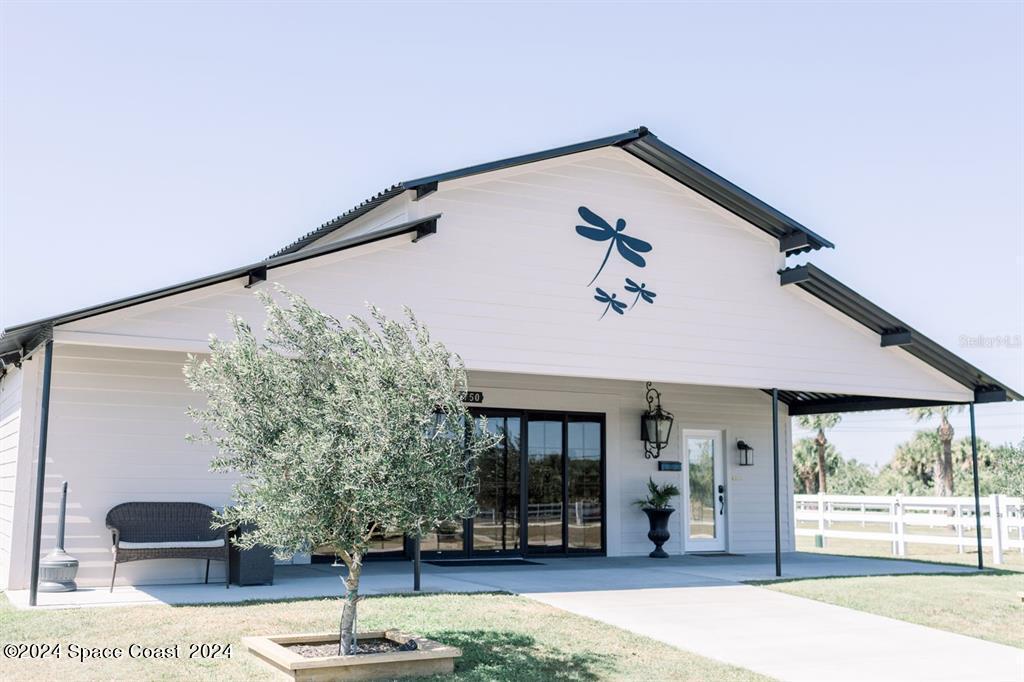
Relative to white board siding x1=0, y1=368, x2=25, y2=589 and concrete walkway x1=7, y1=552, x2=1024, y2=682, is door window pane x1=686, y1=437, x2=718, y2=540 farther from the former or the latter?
white board siding x1=0, y1=368, x2=25, y2=589

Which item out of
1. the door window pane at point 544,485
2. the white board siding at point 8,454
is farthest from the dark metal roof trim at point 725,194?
the white board siding at point 8,454

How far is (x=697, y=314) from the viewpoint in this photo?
13.5 m

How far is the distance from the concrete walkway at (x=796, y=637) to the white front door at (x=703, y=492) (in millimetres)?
5389

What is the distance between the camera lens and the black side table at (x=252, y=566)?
10734 millimetres

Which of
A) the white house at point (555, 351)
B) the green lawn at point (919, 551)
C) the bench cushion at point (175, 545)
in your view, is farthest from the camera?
the green lawn at point (919, 551)

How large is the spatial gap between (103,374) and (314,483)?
18.7ft

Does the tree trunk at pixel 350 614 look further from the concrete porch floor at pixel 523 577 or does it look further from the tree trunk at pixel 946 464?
the tree trunk at pixel 946 464

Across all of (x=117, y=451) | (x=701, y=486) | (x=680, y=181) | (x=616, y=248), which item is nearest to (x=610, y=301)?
(x=616, y=248)

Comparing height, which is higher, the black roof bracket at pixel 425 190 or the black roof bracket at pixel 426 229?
the black roof bracket at pixel 425 190

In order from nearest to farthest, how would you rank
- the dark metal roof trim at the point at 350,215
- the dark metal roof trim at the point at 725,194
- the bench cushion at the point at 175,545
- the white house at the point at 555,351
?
the bench cushion at the point at 175,545, the white house at the point at 555,351, the dark metal roof trim at the point at 350,215, the dark metal roof trim at the point at 725,194

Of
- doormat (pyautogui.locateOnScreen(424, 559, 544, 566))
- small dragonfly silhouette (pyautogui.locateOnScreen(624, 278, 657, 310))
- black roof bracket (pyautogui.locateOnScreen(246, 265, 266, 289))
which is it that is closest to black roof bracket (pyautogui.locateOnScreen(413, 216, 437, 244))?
black roof bracket (pyautogui.locateOnScreen(246, 265, 266, 289))

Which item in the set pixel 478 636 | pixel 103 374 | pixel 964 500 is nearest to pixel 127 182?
pixel 103 374

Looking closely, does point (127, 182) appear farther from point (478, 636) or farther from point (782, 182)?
point (478, 636)

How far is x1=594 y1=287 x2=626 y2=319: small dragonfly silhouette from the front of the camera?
41.7ft
